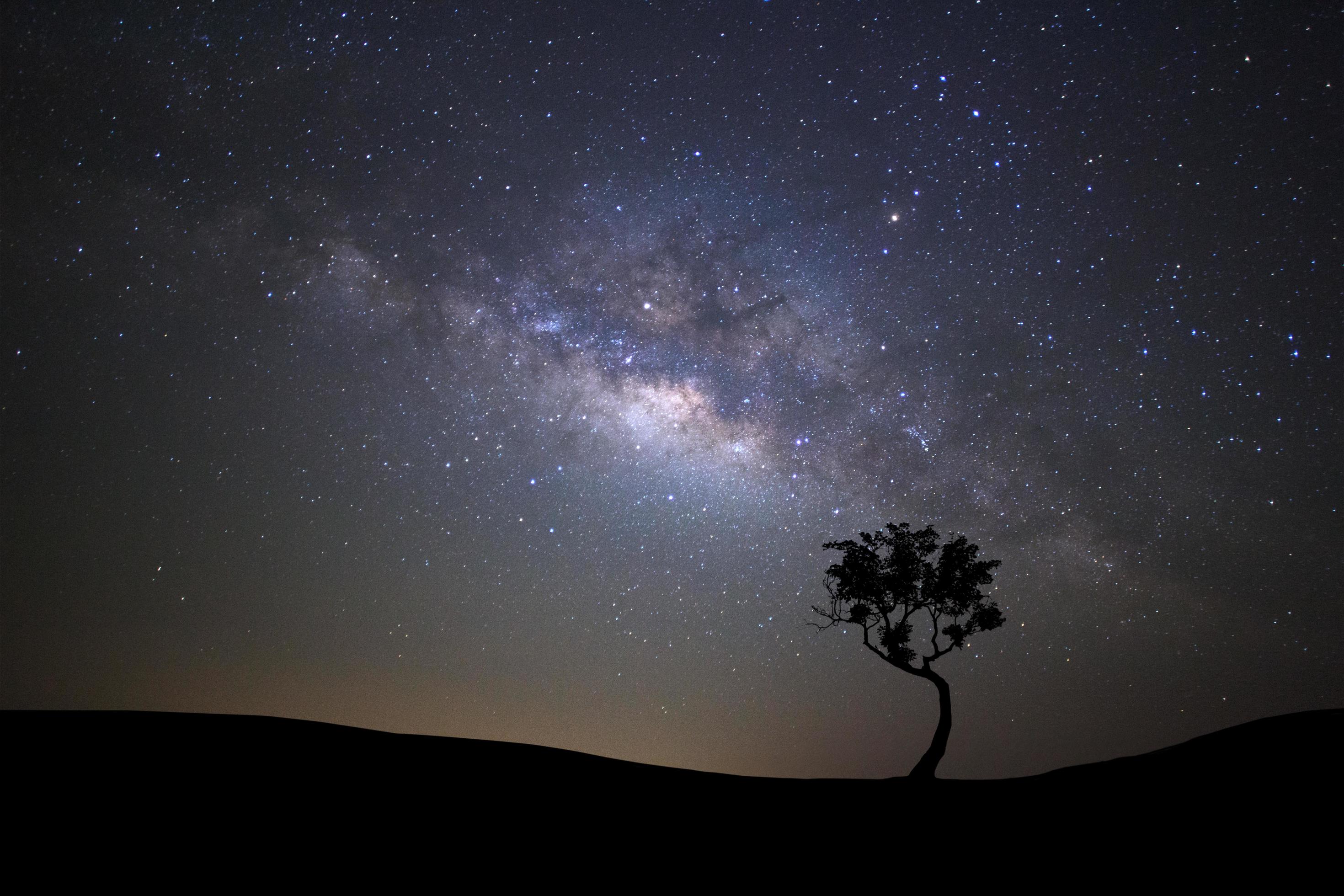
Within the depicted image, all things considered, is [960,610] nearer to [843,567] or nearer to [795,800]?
[843,567]

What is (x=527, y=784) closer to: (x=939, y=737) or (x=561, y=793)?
(x=561, y=793)

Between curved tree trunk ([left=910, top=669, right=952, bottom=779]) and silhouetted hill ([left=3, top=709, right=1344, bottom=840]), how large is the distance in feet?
10.1

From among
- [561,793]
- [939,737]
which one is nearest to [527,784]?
[561,793]

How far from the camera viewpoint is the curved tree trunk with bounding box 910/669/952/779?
53.9ft

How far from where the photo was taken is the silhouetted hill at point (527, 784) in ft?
29.0

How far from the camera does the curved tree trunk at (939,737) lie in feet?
53.9

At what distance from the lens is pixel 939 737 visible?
1708 cm

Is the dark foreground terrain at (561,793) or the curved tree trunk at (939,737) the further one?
the curved tree trunk at (939,737)

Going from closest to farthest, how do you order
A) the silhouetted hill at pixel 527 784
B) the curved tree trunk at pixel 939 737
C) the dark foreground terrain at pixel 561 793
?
1. the dark foreground terrain at pixel 561 793
2. the silhouetted hill at pixel 527 784
3. the curved tree trunk at pixel 939 737

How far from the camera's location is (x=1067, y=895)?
24.2ft

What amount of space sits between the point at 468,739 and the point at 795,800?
7162mm

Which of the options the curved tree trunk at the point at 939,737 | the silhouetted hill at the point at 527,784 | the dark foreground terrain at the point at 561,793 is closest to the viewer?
the dark foreground terrain at the point at 561,793

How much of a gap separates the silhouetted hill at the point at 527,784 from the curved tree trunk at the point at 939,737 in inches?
122

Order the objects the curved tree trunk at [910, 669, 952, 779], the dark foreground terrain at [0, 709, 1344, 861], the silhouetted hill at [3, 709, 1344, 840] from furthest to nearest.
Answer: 1. the curved tree trunk at [910, 669, 952, 779]
2. the silhouetted hill at [3, 709, 1344, 840]
3. the dark foreground terrain at [0, 709, 1344, 861]
